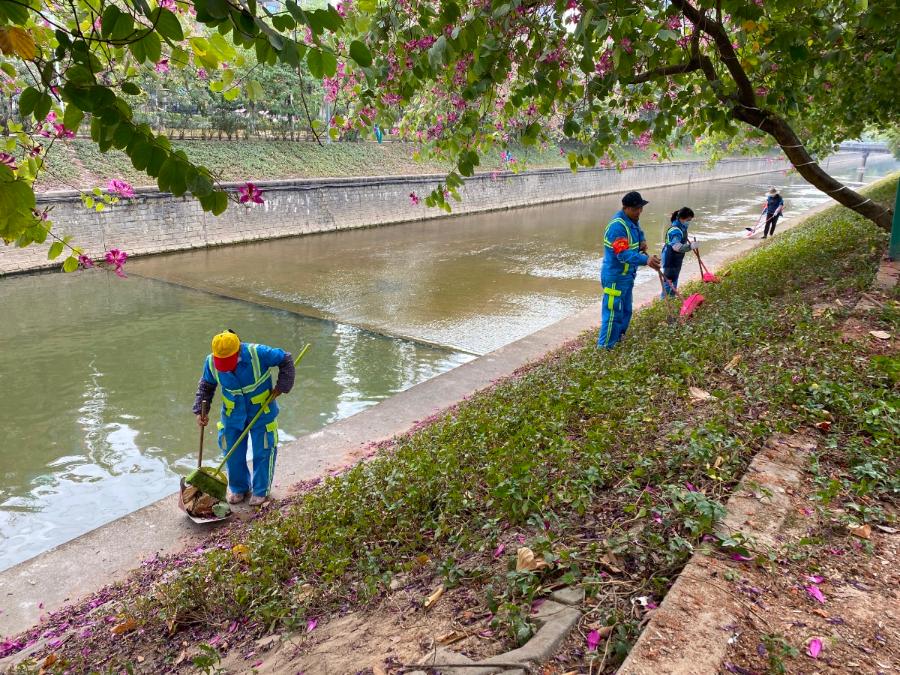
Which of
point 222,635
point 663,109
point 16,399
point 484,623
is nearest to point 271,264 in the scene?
point 16,399

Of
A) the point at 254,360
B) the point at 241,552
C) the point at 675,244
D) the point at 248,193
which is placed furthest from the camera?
the point at 675,244

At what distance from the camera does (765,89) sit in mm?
6215

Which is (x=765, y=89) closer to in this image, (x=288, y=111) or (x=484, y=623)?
(x=484, y=623)

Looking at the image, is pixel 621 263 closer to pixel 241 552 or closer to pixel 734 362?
pixel 734 362

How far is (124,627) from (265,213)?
52.7ft

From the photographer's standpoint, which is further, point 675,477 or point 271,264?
point 271,264

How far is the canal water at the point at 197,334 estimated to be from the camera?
19.1 ft

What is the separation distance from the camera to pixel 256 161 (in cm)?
2080

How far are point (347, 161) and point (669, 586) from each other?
2372 cm

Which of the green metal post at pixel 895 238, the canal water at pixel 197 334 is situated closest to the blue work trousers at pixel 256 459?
the canal water at pixel 197 334

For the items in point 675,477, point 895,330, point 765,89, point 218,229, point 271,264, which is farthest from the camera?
point 218,229

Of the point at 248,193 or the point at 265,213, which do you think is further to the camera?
the point at 265,213

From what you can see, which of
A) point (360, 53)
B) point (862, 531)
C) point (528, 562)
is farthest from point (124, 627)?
point (862, 531)

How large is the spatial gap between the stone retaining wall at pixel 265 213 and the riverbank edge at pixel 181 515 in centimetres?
723
